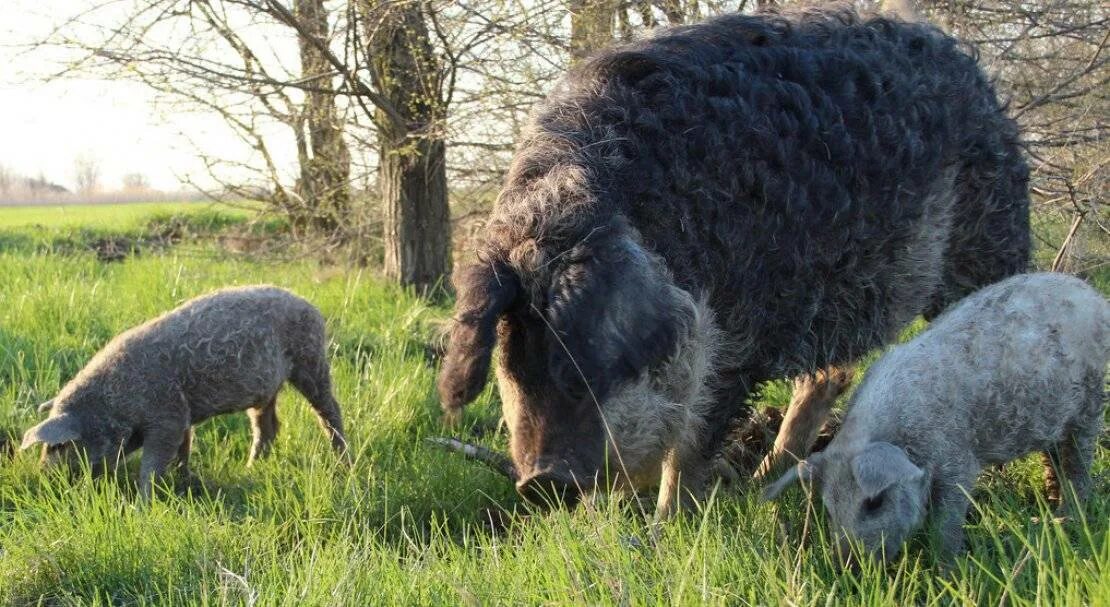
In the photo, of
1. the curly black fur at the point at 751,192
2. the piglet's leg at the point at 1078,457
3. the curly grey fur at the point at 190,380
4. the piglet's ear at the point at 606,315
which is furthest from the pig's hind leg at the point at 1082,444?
the curly grey fur at the point at 190,380

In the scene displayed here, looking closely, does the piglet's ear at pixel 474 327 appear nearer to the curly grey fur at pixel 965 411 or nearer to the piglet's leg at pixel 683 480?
the piglet's leg at pixel 683 480

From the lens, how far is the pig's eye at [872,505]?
3.01 m

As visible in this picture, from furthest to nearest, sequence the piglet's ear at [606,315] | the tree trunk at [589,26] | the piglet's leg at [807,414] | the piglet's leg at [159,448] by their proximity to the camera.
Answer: the tree trunk at [589,26] < the piglet's leg at [807,414] < the piglet's leg at [159,448] < the piglet's ear at [606,315]

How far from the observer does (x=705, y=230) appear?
137 inches

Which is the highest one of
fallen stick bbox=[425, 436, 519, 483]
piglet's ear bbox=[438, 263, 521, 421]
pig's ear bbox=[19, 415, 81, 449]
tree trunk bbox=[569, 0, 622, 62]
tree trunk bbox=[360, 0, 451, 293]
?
tree trunk bbox=[569, 0, 622, 62]

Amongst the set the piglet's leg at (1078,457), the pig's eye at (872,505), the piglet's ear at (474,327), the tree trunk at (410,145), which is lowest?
the piglet's leg at (1078,457)

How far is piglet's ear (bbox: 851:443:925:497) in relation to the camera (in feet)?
9.56

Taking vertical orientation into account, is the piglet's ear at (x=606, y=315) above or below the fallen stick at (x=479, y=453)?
above

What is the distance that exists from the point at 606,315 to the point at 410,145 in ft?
12.8

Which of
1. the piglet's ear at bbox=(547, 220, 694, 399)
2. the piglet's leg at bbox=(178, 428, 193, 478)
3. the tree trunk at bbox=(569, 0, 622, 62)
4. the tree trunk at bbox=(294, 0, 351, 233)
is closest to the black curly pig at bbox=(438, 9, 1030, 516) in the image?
the piglet's ear at bbox=(547, 220, 694, 399)

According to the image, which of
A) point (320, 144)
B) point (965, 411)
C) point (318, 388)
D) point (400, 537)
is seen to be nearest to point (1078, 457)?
point (965, 411)

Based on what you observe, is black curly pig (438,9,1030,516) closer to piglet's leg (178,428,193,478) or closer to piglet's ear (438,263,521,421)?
piglet's ear (438,263,521,421)

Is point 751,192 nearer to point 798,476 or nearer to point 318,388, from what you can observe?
point 798,476

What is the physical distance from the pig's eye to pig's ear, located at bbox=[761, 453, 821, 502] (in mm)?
270
